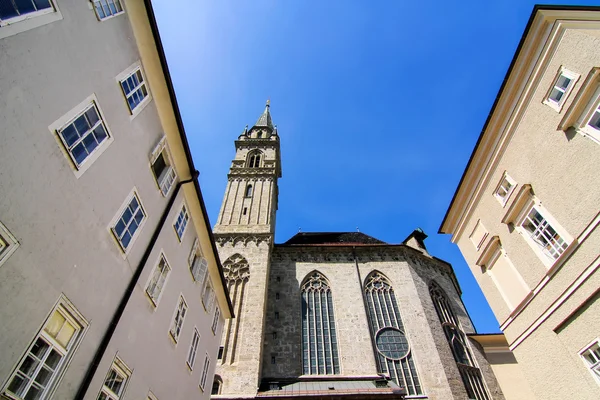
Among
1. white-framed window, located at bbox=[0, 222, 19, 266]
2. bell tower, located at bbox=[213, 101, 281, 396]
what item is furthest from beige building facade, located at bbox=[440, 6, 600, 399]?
bell tower, located at bbox=[213, 101, 281, 396]

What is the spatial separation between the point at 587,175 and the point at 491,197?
9.74ft

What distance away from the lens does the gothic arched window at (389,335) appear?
17.0 metres

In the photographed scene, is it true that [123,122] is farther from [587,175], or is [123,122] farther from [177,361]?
[587,175]

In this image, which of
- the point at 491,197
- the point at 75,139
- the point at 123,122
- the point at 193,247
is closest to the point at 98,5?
the point at 123,122

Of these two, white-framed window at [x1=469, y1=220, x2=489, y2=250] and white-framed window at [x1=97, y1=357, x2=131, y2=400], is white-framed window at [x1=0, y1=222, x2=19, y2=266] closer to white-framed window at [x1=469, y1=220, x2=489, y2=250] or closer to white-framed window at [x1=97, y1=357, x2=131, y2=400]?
white-framed window at [x1=97, y1=357, x2=131, y2=400]

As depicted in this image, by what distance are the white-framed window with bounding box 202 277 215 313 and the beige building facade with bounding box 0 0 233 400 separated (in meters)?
1.69

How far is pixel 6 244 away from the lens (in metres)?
3.72

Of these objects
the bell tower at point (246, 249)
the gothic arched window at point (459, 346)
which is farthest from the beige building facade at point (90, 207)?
the gothic arched window at point (459, 346)

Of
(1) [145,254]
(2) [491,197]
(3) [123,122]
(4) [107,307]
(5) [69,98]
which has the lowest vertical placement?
(4) [107,307]

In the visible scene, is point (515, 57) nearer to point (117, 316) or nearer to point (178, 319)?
point (117, 316)

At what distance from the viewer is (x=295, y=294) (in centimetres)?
2020

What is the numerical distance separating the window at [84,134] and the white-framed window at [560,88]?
8466mm

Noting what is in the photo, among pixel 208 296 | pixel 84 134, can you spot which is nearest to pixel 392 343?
pixel 208 296

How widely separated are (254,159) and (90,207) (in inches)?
1010
